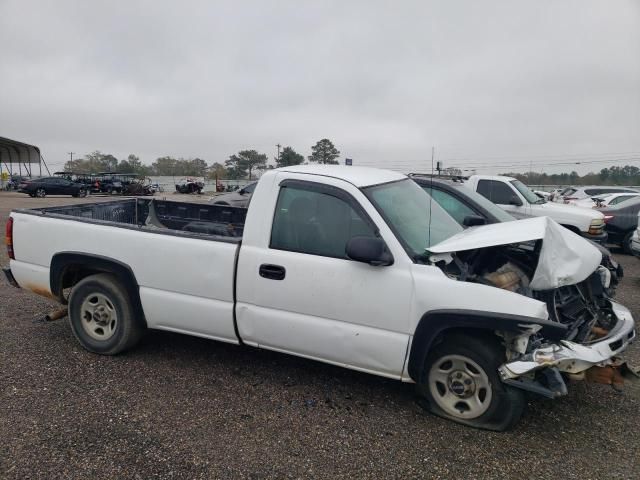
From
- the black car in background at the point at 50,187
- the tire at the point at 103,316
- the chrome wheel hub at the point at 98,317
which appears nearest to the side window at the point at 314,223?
the tire at the point at 103,316

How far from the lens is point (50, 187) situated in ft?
96.7

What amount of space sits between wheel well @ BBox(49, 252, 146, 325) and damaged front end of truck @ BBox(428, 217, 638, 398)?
255 cm

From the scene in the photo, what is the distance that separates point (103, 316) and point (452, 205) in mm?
4742

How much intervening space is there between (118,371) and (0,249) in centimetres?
712

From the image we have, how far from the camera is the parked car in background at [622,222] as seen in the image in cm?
1050

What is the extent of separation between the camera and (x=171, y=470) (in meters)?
2.59

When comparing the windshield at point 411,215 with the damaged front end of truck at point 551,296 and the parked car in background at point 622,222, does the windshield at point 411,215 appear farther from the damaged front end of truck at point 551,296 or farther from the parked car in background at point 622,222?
the parked car in background at point 622,222

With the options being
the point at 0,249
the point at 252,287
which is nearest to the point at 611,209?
the point at 252,287

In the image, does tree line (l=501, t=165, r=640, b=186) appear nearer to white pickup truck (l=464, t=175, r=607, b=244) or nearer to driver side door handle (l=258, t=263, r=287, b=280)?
white pickup truck (l=464, t=175, r=607, b=244)

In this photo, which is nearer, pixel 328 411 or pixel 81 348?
pixel 328 411

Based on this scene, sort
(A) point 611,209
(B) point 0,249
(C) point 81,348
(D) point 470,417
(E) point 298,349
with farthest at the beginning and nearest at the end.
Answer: (A) point 611,209
(B) point 0,249
(C) point 81,348
(E) point 298,349
(D) point 470,417

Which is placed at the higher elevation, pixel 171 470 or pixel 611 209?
pixel 611 209

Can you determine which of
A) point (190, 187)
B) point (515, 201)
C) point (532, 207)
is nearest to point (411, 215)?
point (515, 201)

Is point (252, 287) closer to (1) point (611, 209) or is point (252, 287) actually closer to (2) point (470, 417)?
(2) point (470, 417)
